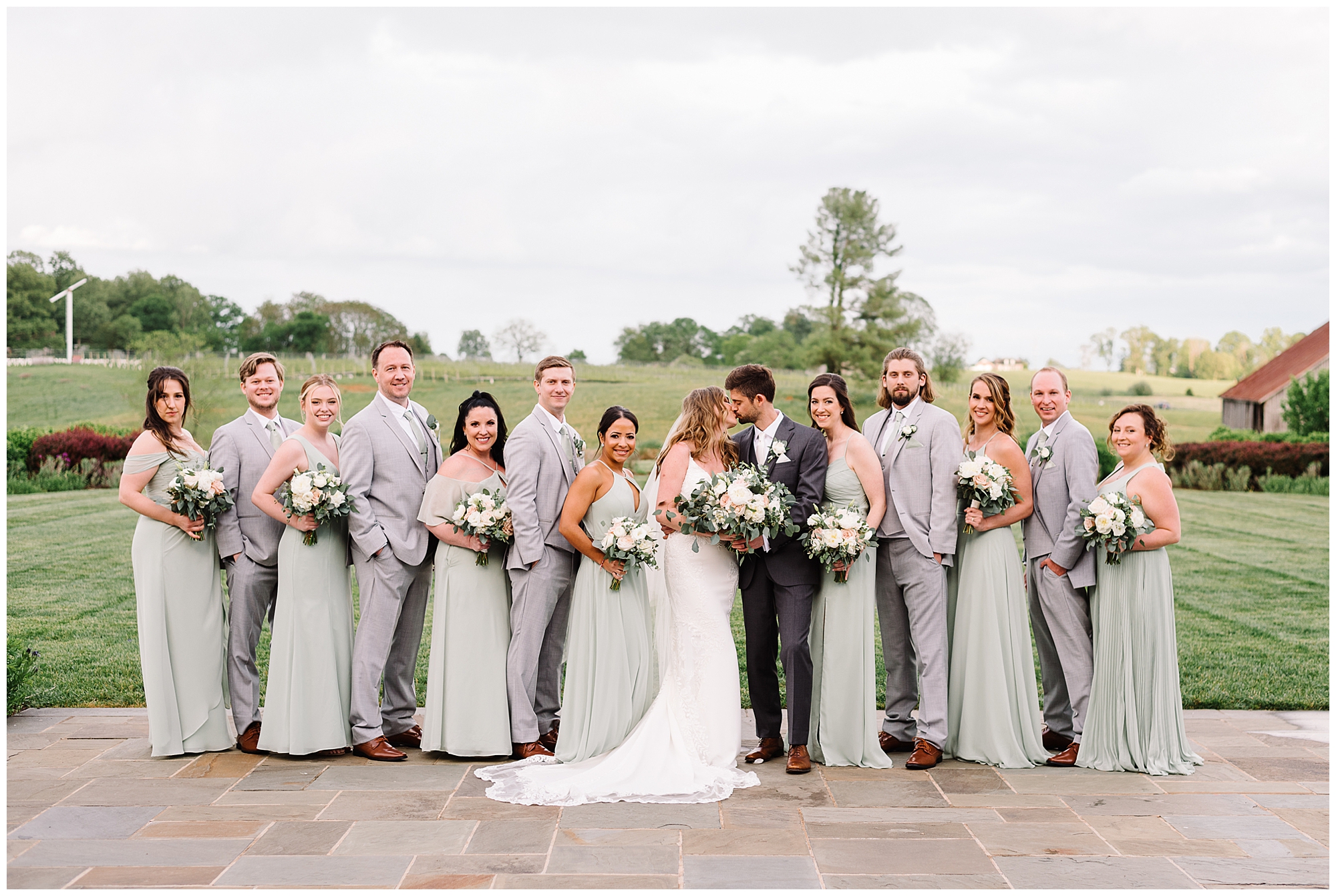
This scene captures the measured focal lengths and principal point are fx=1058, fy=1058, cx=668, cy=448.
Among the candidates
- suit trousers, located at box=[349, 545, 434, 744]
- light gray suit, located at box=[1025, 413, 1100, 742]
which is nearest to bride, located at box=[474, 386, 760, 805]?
suit trousers, located at box=[349, 545, 434, 744]

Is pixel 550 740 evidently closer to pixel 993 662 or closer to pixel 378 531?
pixel 378 531

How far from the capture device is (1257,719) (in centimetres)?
790

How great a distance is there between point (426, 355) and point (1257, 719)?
4342 cm

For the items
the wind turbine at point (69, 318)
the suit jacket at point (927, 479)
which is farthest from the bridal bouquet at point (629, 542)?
the wind turbine at point (69, 318)

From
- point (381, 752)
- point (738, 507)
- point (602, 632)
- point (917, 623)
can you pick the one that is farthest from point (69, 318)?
point (917, 623)

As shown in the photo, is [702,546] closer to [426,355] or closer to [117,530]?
[117,530]

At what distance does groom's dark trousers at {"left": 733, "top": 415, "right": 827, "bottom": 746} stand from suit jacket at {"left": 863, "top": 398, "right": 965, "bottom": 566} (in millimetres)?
507

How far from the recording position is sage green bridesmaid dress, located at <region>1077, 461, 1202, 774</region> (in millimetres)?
6434

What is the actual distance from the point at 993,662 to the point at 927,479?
120 cm

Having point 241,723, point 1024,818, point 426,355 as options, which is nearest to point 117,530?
point 241,723

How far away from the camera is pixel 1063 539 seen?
664 centimetres

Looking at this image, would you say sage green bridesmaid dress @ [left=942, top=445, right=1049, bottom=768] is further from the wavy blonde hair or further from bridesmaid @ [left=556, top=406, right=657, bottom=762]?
bridesmaid @ [left=556, top=406, right=657, bottom=762]

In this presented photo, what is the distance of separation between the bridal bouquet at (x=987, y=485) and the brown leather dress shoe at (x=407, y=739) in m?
3.84

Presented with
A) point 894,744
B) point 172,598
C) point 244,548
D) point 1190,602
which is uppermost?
point 244,548
